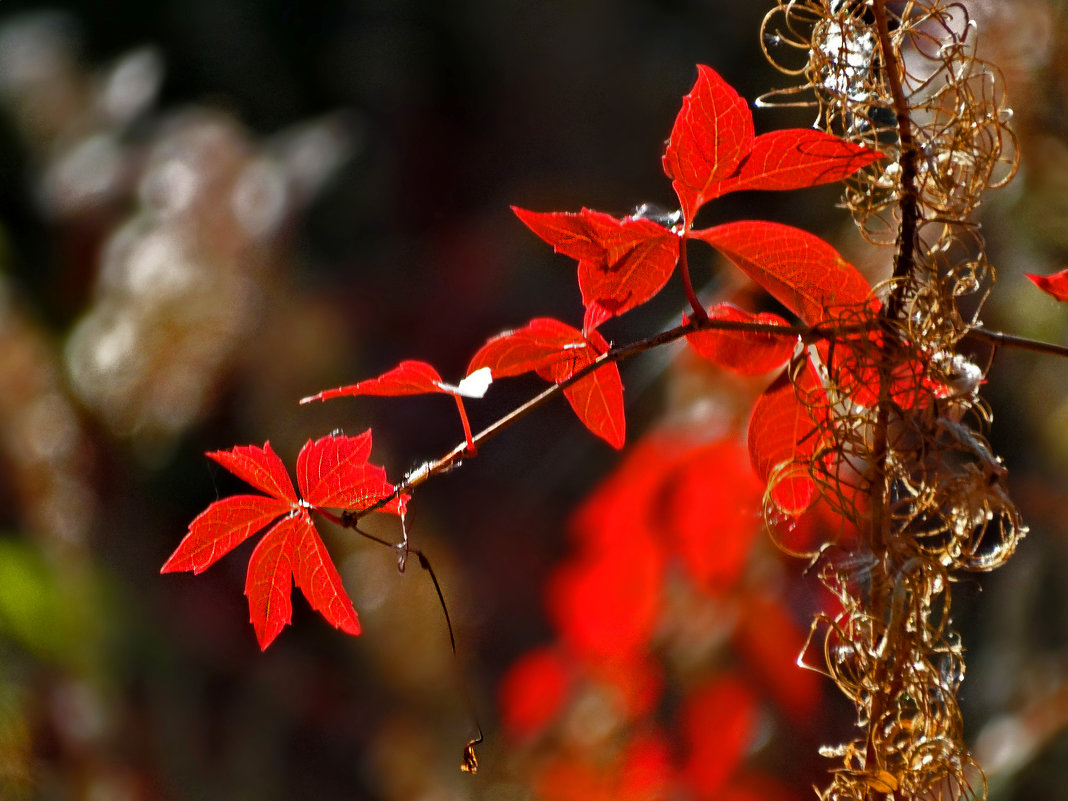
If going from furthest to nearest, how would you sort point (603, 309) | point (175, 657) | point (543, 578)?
point (175, 657) → point (543, 578) → point (603, 309)

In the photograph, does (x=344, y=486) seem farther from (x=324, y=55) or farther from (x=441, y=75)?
(x=324, y=55)

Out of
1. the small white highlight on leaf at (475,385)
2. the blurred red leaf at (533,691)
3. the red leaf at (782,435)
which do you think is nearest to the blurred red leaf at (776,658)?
the blurred red leaf at (533,691)

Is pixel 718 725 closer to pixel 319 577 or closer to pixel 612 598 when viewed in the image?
pixel 612 598

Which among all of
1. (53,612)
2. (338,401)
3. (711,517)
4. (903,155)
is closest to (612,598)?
(711,517)

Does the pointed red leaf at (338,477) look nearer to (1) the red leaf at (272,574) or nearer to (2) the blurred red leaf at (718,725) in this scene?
(1) the red leaf at (272,574)

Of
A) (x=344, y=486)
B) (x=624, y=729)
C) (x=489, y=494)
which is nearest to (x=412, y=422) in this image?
(x=489, y=494)

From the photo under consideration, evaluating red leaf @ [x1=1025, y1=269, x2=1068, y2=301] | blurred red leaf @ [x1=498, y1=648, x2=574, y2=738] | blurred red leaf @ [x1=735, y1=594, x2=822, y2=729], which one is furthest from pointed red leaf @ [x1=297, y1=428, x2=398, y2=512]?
blurred red leaf @ [x1=498, y1=648, x2=574, y2=738]
